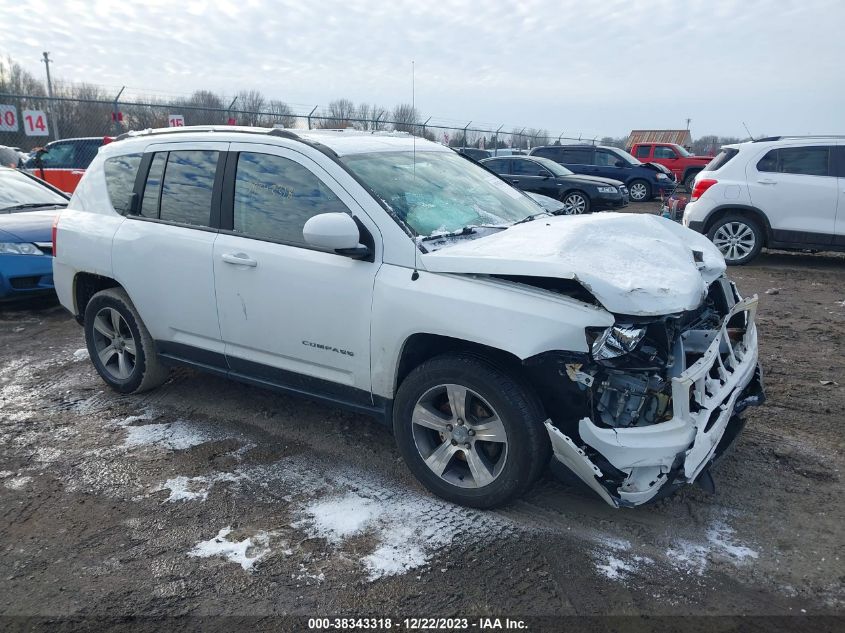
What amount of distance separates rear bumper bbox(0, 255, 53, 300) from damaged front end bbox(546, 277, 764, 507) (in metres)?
6.36


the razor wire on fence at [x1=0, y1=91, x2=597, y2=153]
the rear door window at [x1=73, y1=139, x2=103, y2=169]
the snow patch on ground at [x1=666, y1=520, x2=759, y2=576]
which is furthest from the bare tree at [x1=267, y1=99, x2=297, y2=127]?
the snow patch on ground at [x1=666, y1=520, x2=759, y2=576]

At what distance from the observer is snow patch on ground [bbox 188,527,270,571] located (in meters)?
2.98

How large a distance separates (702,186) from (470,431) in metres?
7.93

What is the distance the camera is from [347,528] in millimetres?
3193

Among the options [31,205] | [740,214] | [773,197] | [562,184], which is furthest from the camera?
[562,184]

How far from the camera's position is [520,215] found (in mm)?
4184

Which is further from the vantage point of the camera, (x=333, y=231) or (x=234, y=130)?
(x=234, y=130)

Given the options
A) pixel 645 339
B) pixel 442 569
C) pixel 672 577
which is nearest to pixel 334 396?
pixel 442 569

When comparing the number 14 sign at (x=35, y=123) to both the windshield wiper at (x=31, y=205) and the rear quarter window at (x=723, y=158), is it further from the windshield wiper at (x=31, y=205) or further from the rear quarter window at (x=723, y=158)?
the rear quarter window at (x=723, y=158)

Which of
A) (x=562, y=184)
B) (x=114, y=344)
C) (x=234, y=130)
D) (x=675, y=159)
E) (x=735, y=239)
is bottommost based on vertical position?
(x=114, y=344)

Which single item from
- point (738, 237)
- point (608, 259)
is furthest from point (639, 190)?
point (608, 259)

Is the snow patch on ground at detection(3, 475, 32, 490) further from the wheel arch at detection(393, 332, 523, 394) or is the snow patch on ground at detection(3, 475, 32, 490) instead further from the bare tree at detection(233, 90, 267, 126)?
the bare tree at detection(233, 90, 267, 126)

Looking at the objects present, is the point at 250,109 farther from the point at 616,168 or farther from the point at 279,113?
the point at 616,168

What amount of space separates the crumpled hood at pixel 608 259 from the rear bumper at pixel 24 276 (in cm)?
563
